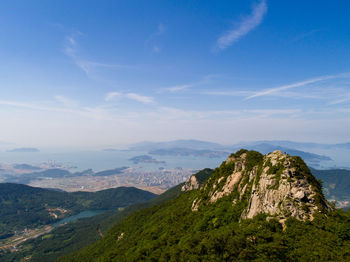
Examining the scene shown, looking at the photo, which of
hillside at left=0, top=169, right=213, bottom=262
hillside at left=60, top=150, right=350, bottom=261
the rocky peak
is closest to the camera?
hillside at left=60, top=150, right=350, bottom=261

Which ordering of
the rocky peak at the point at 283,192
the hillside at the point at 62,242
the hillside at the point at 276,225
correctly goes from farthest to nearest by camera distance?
the hillside at the point at 62,242, the rocky peak at the point at 283,192, the hillside at the point at 276,225

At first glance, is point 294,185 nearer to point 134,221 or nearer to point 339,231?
point 339,231

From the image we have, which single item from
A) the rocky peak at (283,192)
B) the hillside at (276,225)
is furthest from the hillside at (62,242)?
the rocky peak at (283,192)

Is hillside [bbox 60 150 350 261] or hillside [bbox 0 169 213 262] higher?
hillside [bbox 60 150 350 261]

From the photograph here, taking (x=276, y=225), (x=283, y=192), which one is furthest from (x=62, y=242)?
(x=283, y=192)

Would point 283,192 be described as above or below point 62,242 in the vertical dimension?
above

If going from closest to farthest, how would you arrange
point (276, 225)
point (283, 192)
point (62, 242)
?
point (276, 225), point (283, 192), point (62, 242)

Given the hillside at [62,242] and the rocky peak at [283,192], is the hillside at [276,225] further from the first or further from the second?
the hillside at [62,242]

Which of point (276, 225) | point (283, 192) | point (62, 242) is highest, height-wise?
point (283, 192)

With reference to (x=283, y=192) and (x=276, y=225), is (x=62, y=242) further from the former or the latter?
(x=283, y=192)

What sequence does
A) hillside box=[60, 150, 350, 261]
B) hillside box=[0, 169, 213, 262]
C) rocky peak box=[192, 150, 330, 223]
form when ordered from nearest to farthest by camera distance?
1. hillside box=[60, 150, 350, 261]
2. rocky peak box=[192, 150, 330, 223]
3. hillside box=[0, 169, 213, 262]

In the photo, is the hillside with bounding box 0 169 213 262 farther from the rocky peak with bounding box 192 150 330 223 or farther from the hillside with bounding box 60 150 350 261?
the rocky peak with bounding box 192 150 330 223

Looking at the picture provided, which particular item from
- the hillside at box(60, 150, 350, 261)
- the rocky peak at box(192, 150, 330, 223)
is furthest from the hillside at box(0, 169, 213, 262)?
the rocky peak at box(192, 150, 330, 223)
